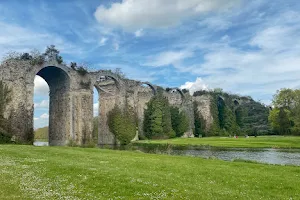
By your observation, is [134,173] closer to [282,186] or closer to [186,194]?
[186,194]

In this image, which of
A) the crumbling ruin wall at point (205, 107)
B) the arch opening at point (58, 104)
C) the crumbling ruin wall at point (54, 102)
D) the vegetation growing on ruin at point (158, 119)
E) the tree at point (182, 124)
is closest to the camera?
the crumbling ruin wall at point (54, 102)

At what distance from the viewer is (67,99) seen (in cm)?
4491

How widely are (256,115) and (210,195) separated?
86.6m

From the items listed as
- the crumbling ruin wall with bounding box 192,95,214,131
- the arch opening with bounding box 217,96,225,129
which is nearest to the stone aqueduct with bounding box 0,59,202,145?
the crumbling ruin wall with bounding box 192,95,214,131

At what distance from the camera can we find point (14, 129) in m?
37.4

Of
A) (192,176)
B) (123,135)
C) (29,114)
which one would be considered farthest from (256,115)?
(192,176)

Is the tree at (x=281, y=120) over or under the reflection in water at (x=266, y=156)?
over

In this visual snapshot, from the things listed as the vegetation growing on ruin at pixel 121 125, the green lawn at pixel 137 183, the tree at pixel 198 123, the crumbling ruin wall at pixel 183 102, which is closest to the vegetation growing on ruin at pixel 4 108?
the vegetation growing on ruin at pixel 121 125

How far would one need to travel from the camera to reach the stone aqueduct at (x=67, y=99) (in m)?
38.0

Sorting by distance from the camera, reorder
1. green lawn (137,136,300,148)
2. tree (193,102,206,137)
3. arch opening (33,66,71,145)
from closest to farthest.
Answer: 1. green lawn (137,136,300,148)
2. arch opening (33,66,71,145)
3. tree (193,102,206,137)

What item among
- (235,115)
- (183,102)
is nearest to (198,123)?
(183,102)

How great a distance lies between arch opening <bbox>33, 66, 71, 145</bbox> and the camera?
147 ft

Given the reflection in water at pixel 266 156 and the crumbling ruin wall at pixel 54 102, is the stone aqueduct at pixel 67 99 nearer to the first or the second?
the crumbling ruin wall at pixel 54 102

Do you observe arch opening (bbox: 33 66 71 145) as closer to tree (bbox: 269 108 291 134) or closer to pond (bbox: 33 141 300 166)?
pond (bbox: 33 141 300 166)
